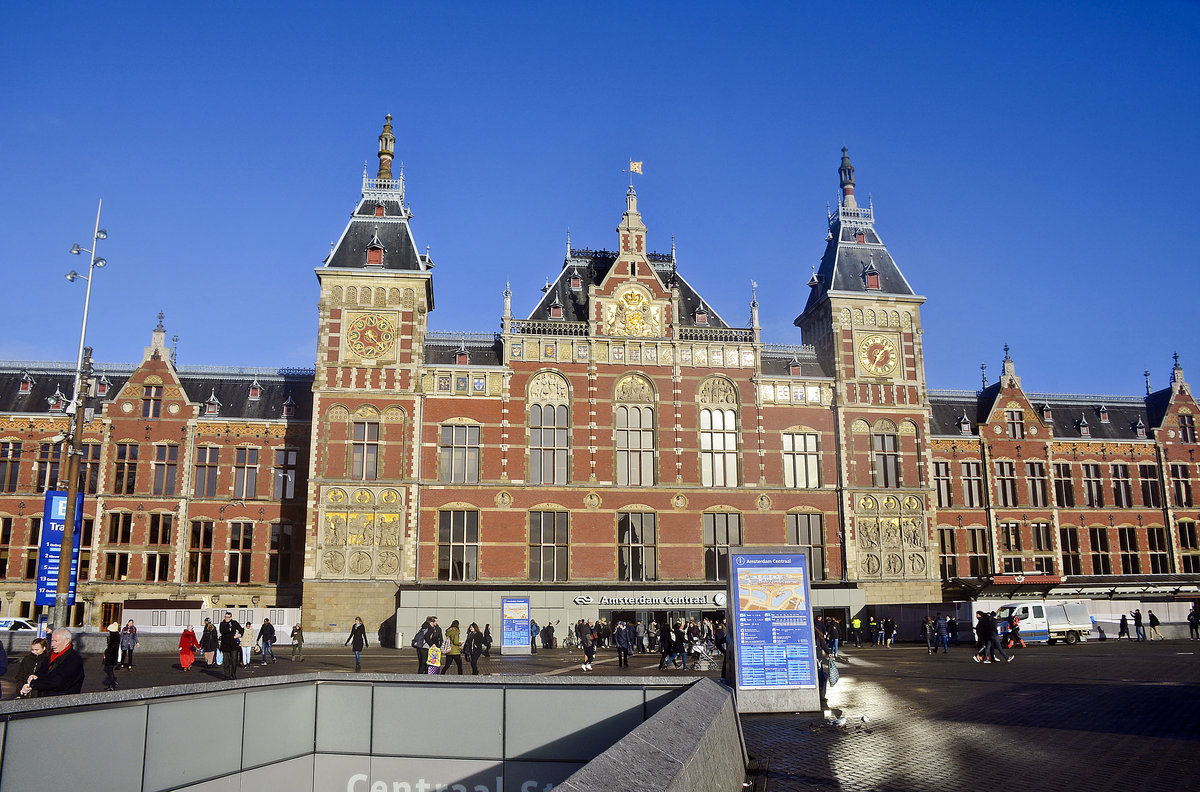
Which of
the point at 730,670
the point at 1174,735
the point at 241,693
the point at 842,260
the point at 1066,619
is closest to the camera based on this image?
the point at 241,693

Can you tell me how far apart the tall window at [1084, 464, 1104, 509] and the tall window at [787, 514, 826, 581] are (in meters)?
18.4

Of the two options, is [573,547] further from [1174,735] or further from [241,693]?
[241,693]

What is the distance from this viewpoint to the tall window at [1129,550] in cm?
5297

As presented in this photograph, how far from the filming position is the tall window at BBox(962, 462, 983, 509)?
2032 inches

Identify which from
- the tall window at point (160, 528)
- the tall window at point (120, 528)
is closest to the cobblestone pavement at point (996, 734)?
the tall window at point (160, 528)

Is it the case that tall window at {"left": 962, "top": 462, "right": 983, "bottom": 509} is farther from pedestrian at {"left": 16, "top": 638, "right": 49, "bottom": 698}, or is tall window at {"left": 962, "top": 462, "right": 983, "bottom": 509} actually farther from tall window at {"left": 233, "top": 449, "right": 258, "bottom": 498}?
pedestrian at {"left": 16, "top": 638, "right": 49, "bottom": 698}

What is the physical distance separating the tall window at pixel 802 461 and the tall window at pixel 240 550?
88.5 ft

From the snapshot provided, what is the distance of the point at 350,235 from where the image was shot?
4619 centimetres

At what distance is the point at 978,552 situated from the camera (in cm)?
5109

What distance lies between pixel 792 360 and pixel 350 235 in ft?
76.5

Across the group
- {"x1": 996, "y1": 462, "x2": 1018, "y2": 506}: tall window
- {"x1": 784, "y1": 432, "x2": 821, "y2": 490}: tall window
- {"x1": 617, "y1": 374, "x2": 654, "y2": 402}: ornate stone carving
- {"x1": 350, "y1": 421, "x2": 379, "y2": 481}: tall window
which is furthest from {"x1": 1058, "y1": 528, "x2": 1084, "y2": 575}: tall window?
{"x1": 350, "y1": 421, "x2": 379, "y2": 481}: tall window

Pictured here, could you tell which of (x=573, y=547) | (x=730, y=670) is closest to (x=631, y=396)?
(x=573, y=547)

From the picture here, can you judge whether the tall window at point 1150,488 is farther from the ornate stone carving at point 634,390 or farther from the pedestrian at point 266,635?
the pedestrian at point 266,635

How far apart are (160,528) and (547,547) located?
1925cm
